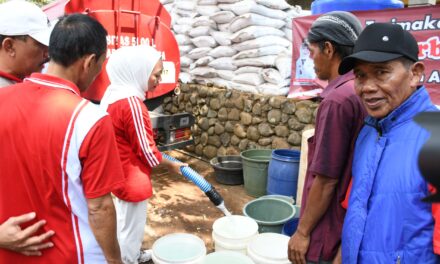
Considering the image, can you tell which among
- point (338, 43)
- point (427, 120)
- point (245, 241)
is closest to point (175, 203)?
point (245, 241)

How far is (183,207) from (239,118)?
1674 mm

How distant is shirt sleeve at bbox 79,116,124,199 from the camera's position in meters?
1.12

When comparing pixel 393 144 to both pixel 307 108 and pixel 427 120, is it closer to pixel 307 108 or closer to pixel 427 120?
pixel 427 120

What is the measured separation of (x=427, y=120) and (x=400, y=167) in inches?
21.5

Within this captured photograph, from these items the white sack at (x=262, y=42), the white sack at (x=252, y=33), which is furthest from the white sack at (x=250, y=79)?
the white sack at (x=252, y=33)

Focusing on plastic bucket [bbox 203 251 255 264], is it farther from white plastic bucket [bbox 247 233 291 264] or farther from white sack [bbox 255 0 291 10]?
white sack [bbox 255 0 291 10]

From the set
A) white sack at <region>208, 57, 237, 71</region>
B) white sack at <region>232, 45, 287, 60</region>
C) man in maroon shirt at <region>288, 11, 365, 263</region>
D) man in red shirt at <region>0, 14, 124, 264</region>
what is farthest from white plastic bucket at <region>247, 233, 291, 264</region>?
white sack at <region>208, 57, 237, 71</region>

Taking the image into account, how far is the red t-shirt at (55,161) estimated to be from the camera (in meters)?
1.10

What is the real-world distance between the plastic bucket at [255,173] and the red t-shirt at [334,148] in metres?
2.57

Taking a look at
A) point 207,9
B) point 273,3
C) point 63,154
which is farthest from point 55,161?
point 207,9

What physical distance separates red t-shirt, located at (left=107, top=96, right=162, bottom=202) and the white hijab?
13 cm

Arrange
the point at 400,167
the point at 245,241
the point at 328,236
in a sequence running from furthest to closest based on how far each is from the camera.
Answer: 1. the point at 245,241
2. the point at 328,236
3. the point at 400,167

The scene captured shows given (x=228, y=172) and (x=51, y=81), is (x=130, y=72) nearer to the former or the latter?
(x=51, y=81)

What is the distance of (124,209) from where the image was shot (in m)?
2.30
